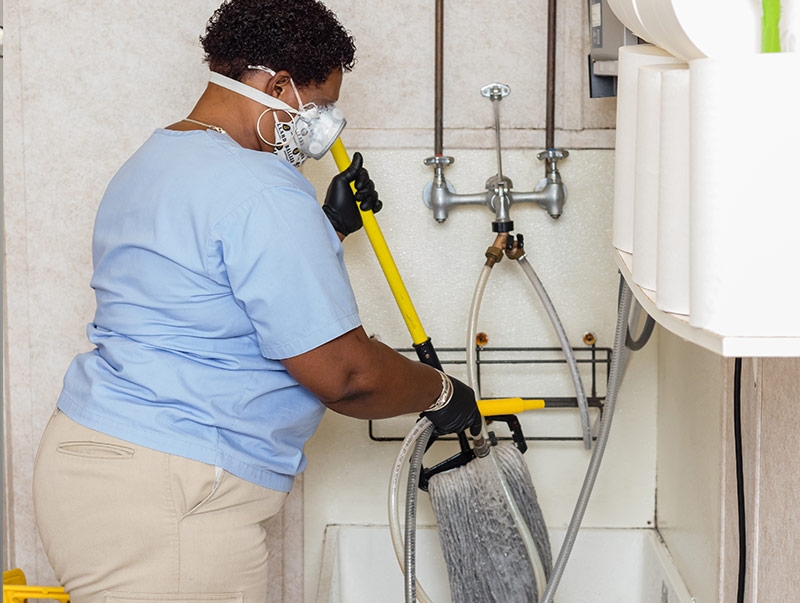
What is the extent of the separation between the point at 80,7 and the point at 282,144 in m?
0.78

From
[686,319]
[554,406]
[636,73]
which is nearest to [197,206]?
[636,73]

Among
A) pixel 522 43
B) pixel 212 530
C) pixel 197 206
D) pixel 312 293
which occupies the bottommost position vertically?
pixel 212 530

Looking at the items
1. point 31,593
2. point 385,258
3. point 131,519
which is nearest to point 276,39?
point 385,258

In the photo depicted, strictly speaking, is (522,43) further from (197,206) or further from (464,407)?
(197,206)

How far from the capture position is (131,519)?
1.21 meters

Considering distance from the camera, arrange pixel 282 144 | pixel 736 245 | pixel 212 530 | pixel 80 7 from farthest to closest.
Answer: pixel 80 7
pixel 282 144
pixel 212 530
pixel 736 245

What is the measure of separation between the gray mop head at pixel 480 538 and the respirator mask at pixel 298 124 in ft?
2.36

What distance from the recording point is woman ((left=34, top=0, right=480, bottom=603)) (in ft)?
3.79

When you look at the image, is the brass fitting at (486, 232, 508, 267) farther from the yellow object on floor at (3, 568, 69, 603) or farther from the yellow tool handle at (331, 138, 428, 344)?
the yellow object on floor at (3, 568, 69, 603)

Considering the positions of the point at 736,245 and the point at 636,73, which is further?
the point at 636,73

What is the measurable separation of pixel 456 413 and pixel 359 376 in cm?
33

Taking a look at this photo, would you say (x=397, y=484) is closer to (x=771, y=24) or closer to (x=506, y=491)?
(x=506, y=491)

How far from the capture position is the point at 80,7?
1.86 metres

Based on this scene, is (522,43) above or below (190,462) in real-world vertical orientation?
above
